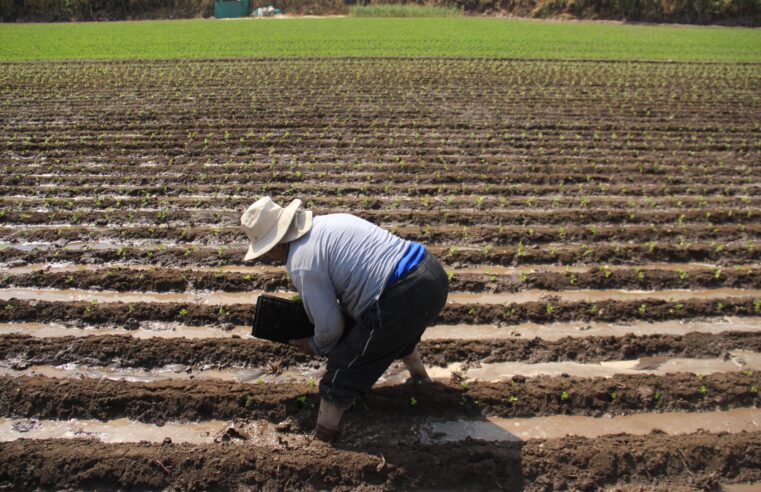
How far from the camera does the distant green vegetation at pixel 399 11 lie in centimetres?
3844

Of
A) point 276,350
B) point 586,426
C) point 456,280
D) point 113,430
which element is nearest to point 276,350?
point 276,350

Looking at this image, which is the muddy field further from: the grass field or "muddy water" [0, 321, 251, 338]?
the grass field

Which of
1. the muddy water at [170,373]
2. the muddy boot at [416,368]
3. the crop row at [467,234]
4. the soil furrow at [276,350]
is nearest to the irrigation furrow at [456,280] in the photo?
the crop row at [467,234]

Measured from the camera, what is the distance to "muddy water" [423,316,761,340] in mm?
4582

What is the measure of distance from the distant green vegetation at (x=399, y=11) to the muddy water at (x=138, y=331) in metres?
37.1

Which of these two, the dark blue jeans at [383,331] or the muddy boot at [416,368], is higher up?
the dark blue jeans at [383,331]

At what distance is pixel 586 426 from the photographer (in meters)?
3.60

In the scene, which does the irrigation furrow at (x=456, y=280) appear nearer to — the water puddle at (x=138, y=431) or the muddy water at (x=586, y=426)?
the muddy water at (x=586, y=426)

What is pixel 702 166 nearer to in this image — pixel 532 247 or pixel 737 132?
pixel 737 132

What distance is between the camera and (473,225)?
6.54 metres

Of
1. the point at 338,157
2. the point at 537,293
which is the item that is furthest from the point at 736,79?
the point at 537,293

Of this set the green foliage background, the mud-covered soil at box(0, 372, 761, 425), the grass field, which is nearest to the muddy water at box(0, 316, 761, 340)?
the mud-covered soil at box(0, 372, 761, 425)

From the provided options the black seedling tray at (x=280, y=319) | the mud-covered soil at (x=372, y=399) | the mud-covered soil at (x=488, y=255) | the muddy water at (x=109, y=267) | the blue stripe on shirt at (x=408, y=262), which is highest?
the blue stripe on shirt at (x=408, y=262)

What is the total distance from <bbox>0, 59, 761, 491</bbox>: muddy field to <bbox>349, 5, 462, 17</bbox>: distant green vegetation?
29.8m
